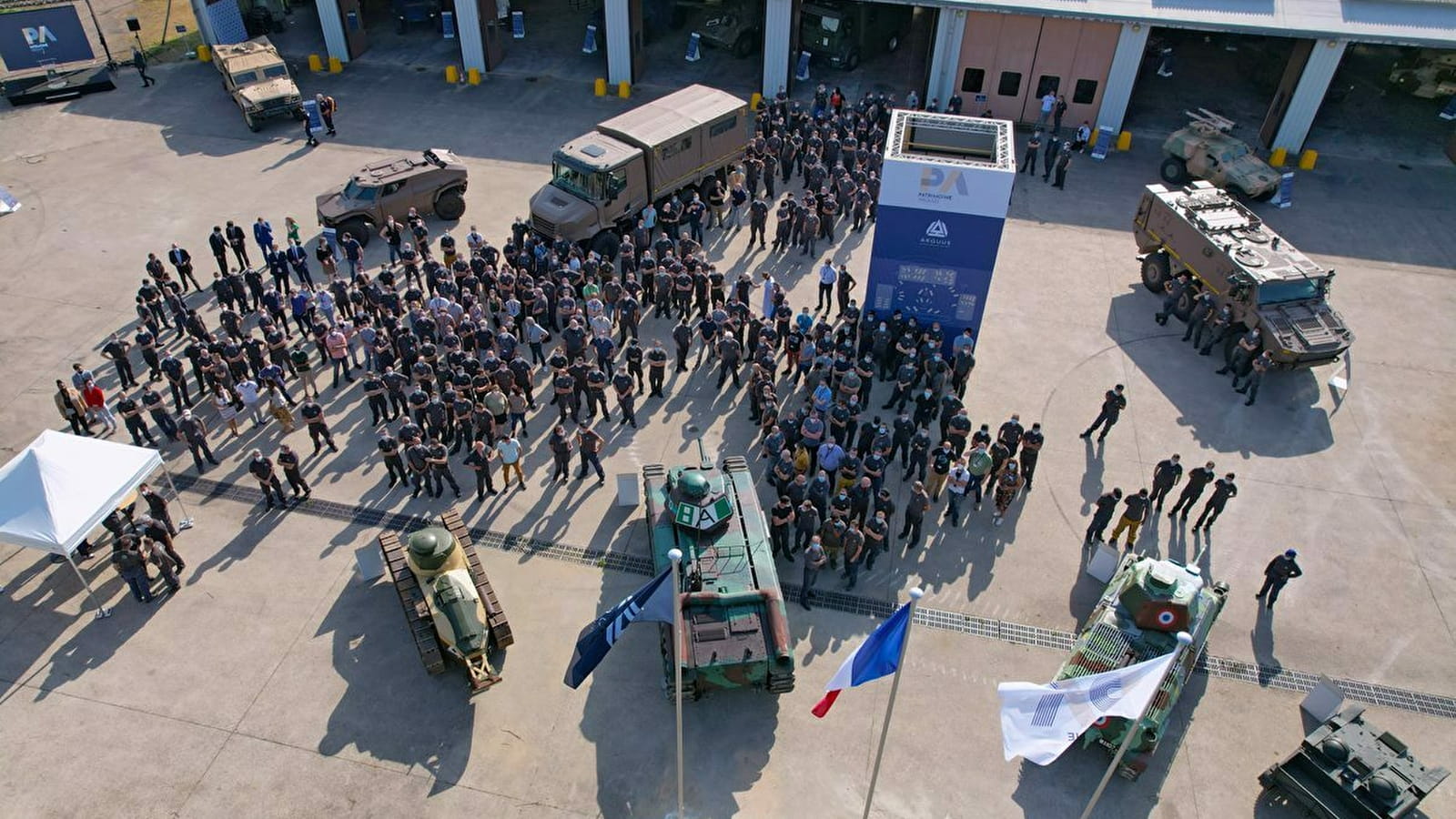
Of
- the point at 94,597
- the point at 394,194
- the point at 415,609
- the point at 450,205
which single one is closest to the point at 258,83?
the point at 394,194

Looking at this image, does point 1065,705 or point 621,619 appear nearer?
point 1065,705

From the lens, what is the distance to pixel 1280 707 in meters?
12.3

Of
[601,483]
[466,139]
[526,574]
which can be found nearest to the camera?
[526,574]

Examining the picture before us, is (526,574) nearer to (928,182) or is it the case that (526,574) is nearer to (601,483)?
(601,483)

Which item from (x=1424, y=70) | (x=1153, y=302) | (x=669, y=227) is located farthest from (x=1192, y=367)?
(x=1424, y=70)

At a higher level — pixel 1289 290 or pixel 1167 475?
pixel 1289 290

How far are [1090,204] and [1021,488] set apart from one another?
1144 cm

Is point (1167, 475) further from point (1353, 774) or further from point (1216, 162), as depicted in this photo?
point (1216, 162)

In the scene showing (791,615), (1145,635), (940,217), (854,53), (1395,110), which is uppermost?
(940,217)

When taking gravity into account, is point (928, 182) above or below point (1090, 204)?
above

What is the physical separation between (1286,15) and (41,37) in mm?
34912

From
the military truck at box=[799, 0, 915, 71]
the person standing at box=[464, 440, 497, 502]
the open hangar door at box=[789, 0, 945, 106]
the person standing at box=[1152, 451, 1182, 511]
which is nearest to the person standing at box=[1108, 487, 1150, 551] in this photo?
the person standing at box=[1152, 451, 1182, 511]

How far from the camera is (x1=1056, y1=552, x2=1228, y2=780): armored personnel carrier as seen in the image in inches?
437

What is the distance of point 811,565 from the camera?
42.4 ft
